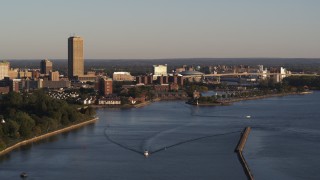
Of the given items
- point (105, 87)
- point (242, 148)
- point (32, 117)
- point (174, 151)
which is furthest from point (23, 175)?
point (105, 87)

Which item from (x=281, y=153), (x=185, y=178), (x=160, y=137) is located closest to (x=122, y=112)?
(x=160, y=137)

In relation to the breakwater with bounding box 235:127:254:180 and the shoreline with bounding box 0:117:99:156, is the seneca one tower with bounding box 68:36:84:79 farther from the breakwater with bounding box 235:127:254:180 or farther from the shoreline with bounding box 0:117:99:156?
the breakwater with bounding box 235:127:254:180

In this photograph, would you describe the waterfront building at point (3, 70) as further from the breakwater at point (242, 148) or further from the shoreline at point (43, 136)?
the breakwater at point (242, 148)

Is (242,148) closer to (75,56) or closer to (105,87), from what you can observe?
(105,87)

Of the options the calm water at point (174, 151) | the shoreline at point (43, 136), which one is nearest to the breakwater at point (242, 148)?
the calm water at point (174, 151)

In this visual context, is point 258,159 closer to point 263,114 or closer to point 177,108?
point 263,114
